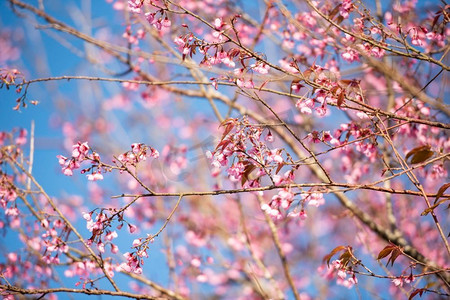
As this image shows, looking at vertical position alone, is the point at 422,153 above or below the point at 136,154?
below

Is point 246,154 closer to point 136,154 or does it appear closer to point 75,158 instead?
point 136,154

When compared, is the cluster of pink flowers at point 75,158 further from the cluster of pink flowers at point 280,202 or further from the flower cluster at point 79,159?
the cluster of pink flowers at point 280,202

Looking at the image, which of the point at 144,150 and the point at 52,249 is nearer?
the point at 144,150

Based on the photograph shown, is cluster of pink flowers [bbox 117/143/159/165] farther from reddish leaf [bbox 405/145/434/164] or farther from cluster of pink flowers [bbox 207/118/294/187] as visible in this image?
reddish leaf [bbox 405/145/434/164]

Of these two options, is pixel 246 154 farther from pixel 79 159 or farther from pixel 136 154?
pixel 79 159

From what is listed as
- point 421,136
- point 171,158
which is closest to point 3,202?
point 171,158

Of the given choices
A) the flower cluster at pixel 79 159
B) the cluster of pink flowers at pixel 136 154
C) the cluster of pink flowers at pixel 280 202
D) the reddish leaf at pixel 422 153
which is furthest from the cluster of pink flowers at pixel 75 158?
the reddish leaf at pixel 422 153

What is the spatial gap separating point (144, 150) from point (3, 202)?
4.13 ft

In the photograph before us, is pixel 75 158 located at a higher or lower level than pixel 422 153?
higher

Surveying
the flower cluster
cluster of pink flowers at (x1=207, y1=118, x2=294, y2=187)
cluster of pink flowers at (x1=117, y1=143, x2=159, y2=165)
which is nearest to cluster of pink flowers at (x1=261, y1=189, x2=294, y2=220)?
cluster of pink flowers at (x1=207, y1=118, x2=294, y2=187)

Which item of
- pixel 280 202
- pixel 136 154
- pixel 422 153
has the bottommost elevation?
pixel 280 202

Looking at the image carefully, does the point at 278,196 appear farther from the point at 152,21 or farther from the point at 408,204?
the point at 408,204

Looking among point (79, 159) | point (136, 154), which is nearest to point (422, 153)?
point (136, 154)

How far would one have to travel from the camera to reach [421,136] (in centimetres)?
290
